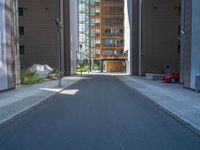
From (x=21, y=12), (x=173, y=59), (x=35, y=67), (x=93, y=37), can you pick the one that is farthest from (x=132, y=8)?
(x=93, y=37)

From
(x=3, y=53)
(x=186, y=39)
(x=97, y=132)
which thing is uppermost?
(x=186, y=39)

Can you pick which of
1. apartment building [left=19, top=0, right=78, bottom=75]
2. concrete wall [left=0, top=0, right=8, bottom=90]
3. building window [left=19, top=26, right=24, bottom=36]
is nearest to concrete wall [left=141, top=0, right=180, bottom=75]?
apartment building [left=19, top=0, right=78, bottom=75]

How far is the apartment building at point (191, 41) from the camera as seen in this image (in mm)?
18766

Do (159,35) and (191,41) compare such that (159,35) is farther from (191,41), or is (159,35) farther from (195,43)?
(195,43)

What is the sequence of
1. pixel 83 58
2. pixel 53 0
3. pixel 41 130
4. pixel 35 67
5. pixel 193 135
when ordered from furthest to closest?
pixel 83 58
pixel 53 0
pixel 35 67
pixel 41 130
pixel 193 135

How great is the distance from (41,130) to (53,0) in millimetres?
40439

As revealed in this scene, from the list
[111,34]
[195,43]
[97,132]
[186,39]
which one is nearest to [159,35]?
[186,39]

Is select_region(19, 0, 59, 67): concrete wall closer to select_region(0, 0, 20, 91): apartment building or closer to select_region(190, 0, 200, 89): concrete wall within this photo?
select_region(0, 0, 20, 91): apartment building

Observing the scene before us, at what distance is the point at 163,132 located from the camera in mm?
7504

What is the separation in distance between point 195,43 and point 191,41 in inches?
37.1

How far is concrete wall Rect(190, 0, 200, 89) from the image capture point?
18547 millimetres

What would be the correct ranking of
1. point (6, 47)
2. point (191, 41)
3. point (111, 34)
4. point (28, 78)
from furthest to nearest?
1. point (111, 34)
2. point (28, 78)
3. point (191, 41)
4. point (6, 47)

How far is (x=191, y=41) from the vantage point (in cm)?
1998

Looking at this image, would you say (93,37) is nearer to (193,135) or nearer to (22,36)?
(22,36)
